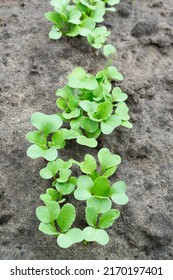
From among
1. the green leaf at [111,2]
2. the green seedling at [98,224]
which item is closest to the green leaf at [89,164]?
the green seedling at [98,224]

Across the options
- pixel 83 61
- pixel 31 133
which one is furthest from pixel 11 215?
pixel 83 61

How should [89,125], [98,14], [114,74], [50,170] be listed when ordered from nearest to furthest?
[50,170], [89,125], [114,74], [98,14]

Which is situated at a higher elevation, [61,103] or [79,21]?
[79,21]

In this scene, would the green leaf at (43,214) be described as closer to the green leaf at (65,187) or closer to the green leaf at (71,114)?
the green leaf at (65,187)

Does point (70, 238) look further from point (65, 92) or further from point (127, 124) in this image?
point (65, 92)

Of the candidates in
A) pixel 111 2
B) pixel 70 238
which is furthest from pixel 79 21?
pixel 70 238
